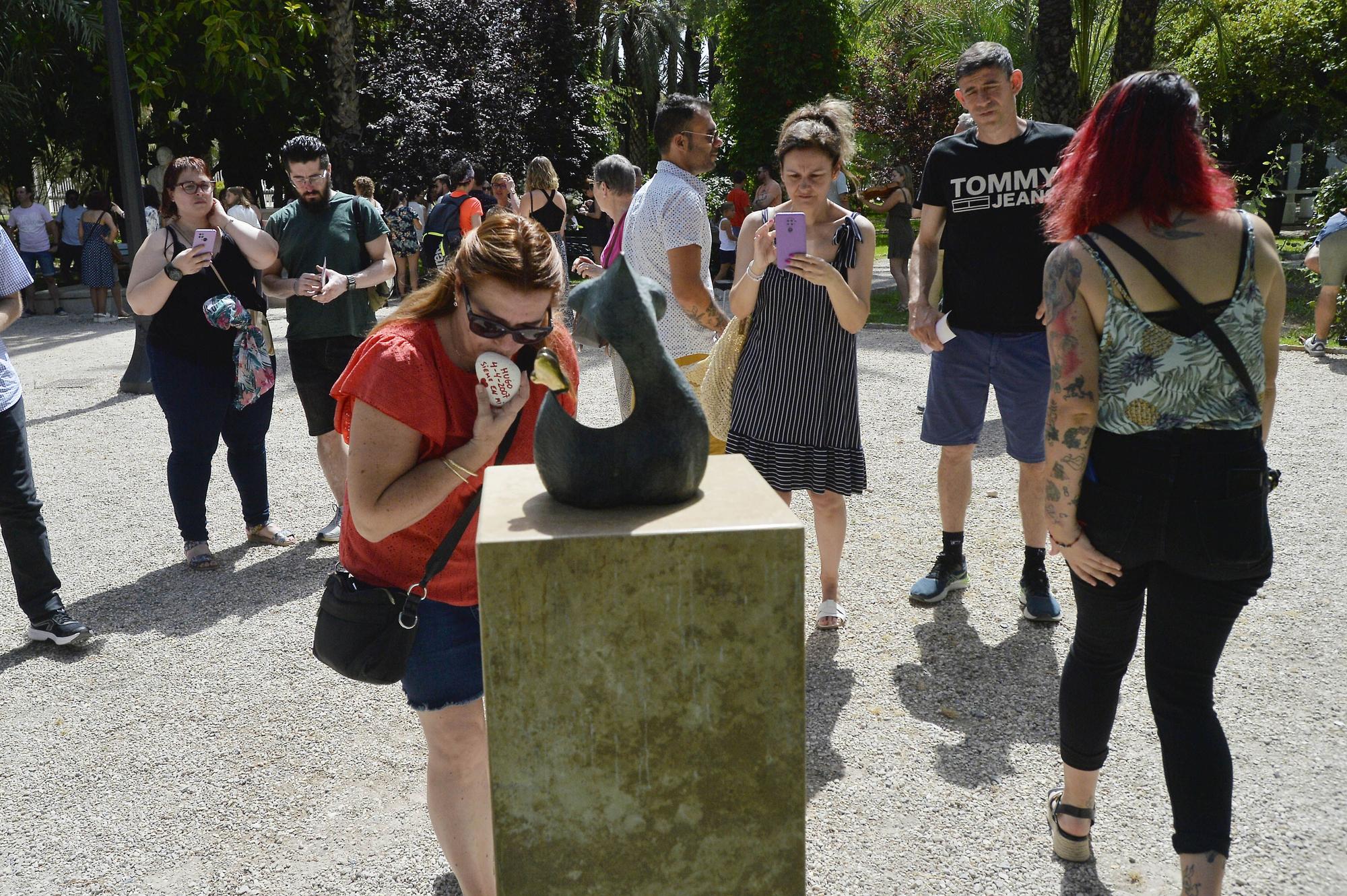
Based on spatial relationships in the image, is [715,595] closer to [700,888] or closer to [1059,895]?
[700,888]

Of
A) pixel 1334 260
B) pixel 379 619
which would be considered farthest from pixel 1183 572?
pixel 1334 260

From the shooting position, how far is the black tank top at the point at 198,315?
5.03 metres

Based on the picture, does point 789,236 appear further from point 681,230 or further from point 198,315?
point 198,315

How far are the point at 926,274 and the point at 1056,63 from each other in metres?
7.55

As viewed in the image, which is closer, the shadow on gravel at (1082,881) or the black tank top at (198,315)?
the shadow on gravel at (1082,881)

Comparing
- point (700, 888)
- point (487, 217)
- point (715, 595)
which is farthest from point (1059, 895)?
point (487, 217)

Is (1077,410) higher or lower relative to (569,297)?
lower

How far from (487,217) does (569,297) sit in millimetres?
410

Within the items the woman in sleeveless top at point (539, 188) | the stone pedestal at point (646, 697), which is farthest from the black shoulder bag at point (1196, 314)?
the woman in sleeveless top at point (539, 188)

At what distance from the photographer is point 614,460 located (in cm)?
188

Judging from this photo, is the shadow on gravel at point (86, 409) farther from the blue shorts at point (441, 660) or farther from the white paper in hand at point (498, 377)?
the white paper in hand at point (498, 377)

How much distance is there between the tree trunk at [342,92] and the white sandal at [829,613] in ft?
50.9

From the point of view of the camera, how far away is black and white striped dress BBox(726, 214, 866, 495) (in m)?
4.12

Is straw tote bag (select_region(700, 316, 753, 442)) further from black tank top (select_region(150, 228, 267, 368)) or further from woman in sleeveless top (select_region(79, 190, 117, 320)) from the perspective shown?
woman in sleeveless top (select_region(79, 190, 117, 320))
